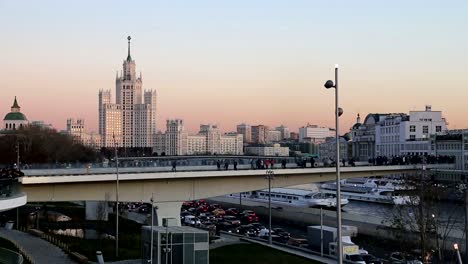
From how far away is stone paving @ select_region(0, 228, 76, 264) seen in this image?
33.3 meters

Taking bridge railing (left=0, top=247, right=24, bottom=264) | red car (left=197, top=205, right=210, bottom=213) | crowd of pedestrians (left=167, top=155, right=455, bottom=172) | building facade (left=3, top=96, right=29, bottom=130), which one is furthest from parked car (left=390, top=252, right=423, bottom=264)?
building facade (left=3, top=96, right=29, bottom=130)

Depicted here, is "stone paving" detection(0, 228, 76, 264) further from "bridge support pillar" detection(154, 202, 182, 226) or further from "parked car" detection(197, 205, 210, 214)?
"parked car" detection(197, 205, 210, 214)

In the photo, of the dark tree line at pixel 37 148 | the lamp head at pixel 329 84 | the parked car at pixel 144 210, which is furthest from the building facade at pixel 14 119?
the lamp head at pixel 329 84

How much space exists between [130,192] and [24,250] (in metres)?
8.19

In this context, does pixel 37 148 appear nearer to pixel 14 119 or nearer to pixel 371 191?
pixel 371 191

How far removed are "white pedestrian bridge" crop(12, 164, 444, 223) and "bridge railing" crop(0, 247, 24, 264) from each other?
8.34 metres

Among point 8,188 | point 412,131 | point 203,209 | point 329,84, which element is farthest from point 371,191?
point 329,84

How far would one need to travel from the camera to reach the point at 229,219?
2667 inches

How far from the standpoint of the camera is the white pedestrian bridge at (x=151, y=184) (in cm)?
3694

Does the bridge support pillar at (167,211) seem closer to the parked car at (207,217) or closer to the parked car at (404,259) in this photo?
the parked car at (404,259)

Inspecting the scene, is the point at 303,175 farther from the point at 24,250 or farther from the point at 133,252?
the point at 24,250

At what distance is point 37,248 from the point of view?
123ft

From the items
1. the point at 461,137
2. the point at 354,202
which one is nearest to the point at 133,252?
the point at 354,202

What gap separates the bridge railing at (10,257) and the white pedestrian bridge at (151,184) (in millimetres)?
8341
